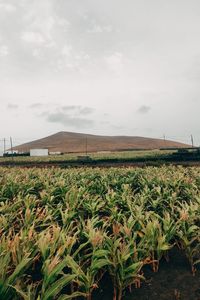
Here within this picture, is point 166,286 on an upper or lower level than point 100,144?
lower

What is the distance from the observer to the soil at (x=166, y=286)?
3.79 metres

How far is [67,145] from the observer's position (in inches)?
7264

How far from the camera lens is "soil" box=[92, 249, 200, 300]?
3791 millimetres

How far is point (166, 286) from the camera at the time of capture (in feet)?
13.3

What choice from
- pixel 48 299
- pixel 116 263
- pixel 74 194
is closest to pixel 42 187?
pixel 74 194

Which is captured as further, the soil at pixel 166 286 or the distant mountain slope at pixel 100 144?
the distant mountain slope at pixel 100 144

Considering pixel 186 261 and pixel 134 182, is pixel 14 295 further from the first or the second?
pixel 134 182

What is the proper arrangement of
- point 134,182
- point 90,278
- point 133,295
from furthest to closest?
point 134,182, point 133,295, point 90,278

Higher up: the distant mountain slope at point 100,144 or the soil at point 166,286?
the distant mountain slope at point 100,144

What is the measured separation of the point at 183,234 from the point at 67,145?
18070 centimetres

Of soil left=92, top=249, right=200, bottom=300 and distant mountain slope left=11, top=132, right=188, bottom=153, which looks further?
distant mountain slope left=11, top=132, right=188, bottom=153

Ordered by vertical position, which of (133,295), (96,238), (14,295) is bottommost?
(133,295)

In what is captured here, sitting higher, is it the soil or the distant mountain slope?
the distant mountain slope

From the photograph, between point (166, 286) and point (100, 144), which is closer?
point (166, 286)
